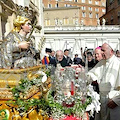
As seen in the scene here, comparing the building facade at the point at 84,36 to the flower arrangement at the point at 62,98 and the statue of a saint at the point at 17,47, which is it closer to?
the statue of a saint at the point at 17,47

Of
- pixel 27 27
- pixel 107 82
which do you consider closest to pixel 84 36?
pixel 107 82

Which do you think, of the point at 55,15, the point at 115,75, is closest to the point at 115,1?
the point at 55,15

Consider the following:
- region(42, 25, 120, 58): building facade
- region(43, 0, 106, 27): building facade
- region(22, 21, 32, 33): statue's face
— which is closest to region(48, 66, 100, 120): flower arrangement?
region(22, 21, 32, 33): statue's face

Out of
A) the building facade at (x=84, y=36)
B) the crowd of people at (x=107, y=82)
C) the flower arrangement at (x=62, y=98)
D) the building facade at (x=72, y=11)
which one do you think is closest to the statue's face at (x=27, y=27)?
the flower arrangement at (x=62, y=98)

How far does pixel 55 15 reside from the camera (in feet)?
119

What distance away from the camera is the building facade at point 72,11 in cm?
3572

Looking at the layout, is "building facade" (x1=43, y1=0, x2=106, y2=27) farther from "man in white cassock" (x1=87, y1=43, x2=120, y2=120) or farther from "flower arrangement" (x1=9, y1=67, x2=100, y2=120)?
"flower arrangement" (x1=9, y1=67, x2=100, y2=120)

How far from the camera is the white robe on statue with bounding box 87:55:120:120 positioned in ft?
9.66

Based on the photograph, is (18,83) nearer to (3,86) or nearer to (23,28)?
(3,86)

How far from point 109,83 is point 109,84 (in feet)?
0.07

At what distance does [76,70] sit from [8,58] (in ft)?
3.85

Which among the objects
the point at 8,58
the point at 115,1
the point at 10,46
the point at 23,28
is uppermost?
the point at 115,1

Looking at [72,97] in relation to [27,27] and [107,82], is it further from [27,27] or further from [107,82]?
[27,27]

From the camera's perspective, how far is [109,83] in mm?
3074
